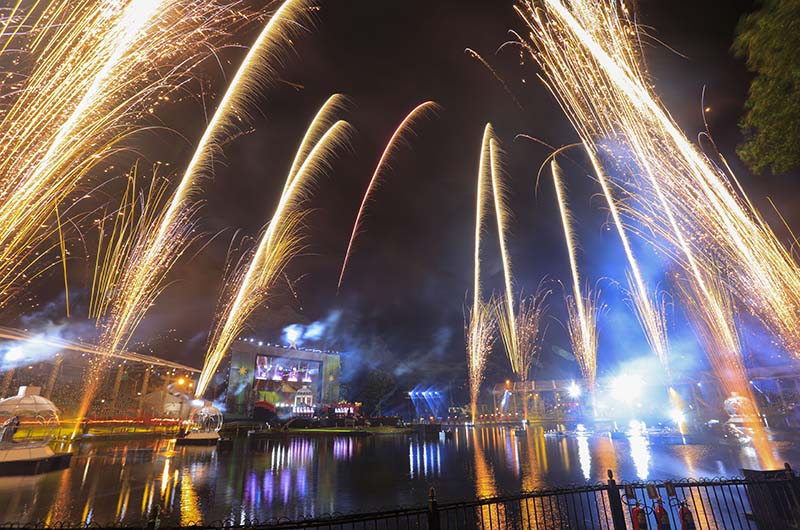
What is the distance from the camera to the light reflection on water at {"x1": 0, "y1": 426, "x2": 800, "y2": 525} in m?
10.0

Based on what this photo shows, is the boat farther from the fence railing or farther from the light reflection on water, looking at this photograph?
the fence railing

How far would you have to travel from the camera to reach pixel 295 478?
14719 mm

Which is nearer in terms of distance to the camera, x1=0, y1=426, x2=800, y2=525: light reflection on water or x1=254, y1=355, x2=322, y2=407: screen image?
x1=0, y1=426, x2=800, y2=525: light reflection on water

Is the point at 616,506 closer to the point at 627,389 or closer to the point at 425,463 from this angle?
the point at 425,463

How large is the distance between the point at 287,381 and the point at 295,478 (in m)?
49.2

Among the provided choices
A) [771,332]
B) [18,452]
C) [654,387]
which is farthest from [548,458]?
[654,387]

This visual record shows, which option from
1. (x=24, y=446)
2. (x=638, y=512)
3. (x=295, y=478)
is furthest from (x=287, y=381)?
(x=638, y=512)

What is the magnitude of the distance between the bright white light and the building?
4338 cm

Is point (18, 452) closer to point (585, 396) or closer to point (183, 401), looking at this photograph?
A: point (183, 401)

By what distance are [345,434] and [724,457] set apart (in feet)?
98.6

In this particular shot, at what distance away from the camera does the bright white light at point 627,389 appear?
188 feet

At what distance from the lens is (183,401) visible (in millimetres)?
44438

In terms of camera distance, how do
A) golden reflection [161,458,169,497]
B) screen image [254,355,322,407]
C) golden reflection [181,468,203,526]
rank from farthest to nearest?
screen image [254,355,322,407], golden reflection [161,458,169,497], golden reflection [181,468,203,526]

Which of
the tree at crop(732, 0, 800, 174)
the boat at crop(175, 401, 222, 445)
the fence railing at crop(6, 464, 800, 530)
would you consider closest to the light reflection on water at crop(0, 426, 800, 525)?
the fence railing at crop(6, 464, 800, 530)
